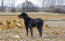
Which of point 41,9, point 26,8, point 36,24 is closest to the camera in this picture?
point 36,24

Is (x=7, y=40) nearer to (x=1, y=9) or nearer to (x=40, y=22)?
(x=40, y=22)

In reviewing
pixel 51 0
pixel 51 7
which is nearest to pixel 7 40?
pixel 51 0

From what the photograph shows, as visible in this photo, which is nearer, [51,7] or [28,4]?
[28,4]

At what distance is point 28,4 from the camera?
6431 centimetres

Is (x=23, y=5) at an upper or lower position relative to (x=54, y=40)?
lower

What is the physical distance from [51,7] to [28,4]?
36.1 feet

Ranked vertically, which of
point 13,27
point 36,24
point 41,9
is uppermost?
point 36,24

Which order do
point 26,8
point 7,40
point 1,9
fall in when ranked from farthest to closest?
point 26,8, point 1,9, point 7,40

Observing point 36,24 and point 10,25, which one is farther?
point 10,25

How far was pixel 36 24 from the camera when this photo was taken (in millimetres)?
11336

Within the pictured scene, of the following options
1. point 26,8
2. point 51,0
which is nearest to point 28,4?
point 26,8

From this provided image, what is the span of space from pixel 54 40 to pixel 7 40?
2.25 m

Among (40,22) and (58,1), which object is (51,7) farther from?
(40,22)

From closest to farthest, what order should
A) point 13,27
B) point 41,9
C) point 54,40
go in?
point 54,40 → point 13,27 → point 41,9
